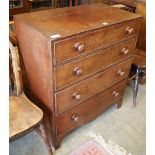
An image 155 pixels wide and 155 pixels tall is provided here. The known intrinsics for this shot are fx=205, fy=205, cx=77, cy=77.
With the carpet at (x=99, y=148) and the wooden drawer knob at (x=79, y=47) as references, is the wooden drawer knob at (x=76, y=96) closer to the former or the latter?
the wooden drawer knob at (x=79, y=47)

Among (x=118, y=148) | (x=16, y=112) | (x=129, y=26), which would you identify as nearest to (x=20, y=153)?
(x=16, y=112)

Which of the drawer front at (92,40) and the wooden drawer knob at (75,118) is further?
the wooden drawer knob at (75,118)

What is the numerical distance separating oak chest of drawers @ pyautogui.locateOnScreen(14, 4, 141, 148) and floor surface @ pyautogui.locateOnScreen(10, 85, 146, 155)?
12 centimetres

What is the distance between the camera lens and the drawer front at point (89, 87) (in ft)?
4.47

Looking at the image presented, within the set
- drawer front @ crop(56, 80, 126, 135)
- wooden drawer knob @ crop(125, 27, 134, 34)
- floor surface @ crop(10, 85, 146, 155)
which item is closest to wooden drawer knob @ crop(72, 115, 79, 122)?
drawer front @ crop(56, 80, 126, 135)

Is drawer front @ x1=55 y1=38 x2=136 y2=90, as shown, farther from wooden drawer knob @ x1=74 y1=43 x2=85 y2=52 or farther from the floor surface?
the floor surface

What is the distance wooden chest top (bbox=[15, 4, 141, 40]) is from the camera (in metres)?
1.20

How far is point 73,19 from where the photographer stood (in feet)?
4.51

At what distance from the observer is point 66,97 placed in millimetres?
1373

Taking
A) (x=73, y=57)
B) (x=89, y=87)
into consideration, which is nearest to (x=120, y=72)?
(x=89, y=87)

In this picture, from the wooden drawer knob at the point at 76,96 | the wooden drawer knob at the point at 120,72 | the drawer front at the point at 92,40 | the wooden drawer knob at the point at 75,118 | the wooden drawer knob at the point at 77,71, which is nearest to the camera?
the drawer front at the point at 92,40

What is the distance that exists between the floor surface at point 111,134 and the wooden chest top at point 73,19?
3.01ft

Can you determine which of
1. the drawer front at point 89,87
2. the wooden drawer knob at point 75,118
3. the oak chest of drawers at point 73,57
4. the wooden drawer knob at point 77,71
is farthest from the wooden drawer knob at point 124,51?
the wooden drawer knob at point 75,118
